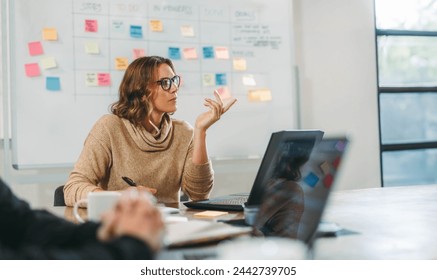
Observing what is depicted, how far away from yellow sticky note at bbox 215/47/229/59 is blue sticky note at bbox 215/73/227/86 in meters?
0.09

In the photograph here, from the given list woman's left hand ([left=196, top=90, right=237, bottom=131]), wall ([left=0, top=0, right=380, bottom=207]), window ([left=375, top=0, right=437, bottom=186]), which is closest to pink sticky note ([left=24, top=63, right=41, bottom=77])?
woman's left hand ([left=196, top=90, right=237, bottom=131])

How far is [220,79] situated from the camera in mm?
2607

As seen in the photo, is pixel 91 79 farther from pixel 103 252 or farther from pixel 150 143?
pixel 103 252

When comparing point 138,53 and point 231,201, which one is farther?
point 138,53

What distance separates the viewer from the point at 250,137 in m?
2.68

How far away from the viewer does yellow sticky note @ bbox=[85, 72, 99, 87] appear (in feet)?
7.78

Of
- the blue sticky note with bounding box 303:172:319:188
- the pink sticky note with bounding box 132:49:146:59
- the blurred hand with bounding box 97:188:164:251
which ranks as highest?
the pink sticky note with bounding box 132:49:146:59

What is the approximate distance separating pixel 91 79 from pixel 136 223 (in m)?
1.88

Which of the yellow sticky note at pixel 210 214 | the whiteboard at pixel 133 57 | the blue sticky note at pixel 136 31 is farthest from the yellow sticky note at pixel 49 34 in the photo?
the yellow sticky note at pixel 210 214

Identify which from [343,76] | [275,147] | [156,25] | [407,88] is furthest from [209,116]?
[407,88]

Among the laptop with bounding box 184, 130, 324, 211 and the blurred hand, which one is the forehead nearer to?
the laptop with bounding box 184, 130, 324, 211

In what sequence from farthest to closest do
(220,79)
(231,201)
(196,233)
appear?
(220,79), (231,201), (196,233)

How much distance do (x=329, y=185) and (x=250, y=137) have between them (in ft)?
6.26
